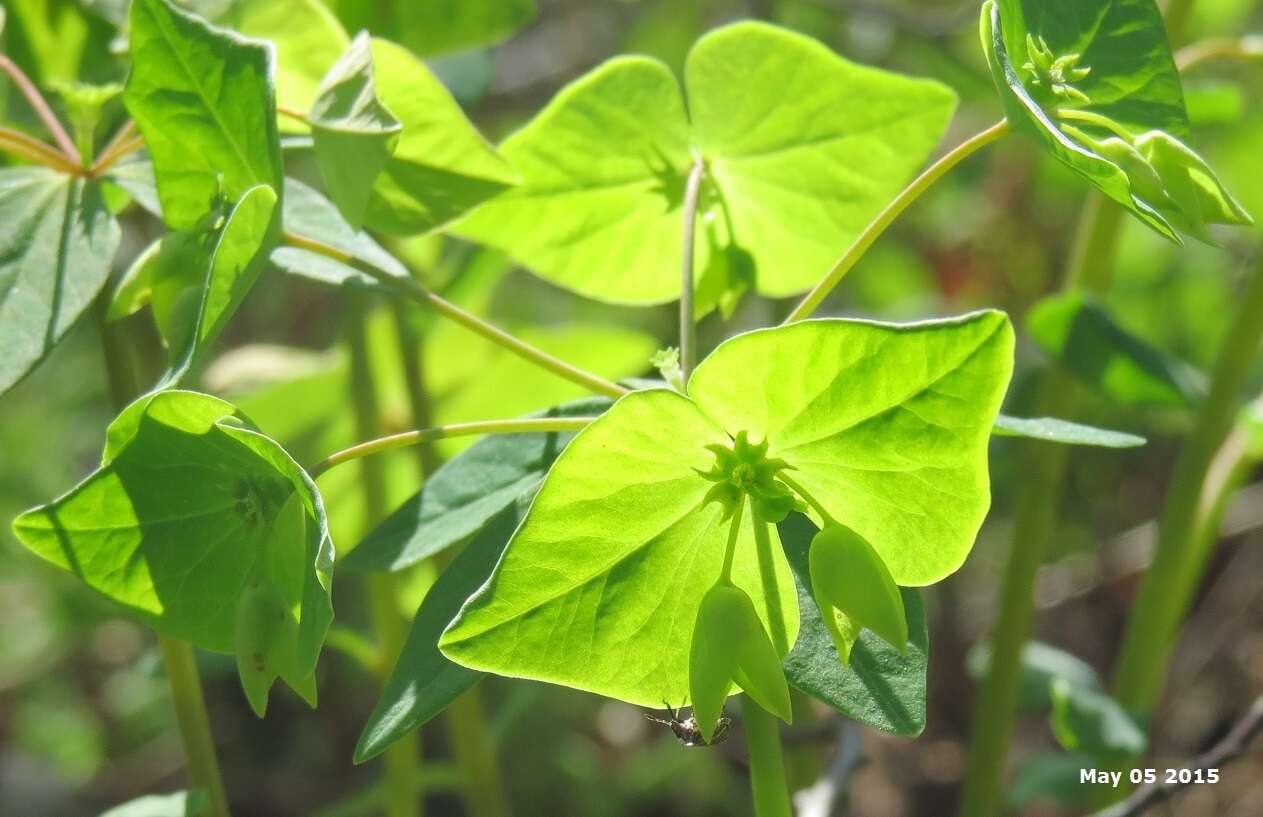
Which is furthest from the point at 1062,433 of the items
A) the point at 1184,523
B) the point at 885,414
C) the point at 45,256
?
the point at 45,256

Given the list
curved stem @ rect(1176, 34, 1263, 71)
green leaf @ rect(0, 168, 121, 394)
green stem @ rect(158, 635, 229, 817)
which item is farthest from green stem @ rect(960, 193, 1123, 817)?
green leaf @ rect(0, 168, 121, 394)

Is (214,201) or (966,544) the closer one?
(966,544)

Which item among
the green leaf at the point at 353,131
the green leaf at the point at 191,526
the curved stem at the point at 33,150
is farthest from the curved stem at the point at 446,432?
the curved stem at the point at 33,150

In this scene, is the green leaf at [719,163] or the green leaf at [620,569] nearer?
the green leaf at [620,569]

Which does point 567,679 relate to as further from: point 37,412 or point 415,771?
point 37,412

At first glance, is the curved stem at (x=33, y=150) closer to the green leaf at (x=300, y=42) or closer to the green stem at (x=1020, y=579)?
the green leaf at (x=300, y=42)

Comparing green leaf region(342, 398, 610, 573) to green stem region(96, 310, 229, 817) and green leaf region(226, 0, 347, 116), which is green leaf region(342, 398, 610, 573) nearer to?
green stem region(96, 310, 229, 817)

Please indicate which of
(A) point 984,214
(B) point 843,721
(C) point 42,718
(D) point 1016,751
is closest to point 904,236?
(A) point 984,214
